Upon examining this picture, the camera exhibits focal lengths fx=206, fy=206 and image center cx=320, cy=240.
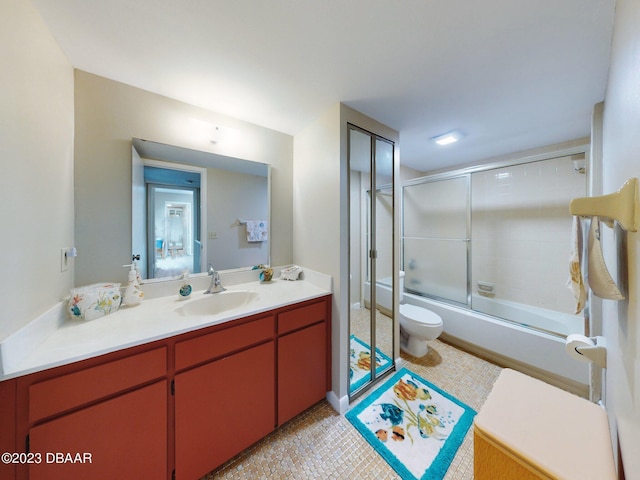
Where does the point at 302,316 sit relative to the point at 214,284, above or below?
below

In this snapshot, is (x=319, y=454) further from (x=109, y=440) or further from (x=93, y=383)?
(x=93, y=383)

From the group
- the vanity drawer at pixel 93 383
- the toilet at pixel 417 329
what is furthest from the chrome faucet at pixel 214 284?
the toilet at pixel 417 329

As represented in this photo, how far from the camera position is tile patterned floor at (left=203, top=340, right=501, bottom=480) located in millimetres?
1155

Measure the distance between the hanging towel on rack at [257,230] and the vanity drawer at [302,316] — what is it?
2.60 feet

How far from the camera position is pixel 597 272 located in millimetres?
599

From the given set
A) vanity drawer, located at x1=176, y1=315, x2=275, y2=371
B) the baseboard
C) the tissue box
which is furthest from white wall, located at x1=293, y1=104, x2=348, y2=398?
the tissue box

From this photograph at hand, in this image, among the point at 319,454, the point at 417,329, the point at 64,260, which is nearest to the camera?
the point at 64,260

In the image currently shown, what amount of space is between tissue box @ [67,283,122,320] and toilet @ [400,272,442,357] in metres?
2.36

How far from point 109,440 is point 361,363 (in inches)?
66.1

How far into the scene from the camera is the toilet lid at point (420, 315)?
2074 mm

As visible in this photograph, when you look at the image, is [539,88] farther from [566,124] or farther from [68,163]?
[68,163]

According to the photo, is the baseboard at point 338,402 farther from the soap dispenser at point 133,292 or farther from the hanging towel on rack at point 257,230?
the soap dispenser at point 133,292

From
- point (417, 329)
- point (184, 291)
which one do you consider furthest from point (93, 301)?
point (417, 329)

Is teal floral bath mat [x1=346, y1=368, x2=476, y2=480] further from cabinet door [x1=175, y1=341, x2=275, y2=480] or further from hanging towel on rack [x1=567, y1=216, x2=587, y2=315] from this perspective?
hanging towel on rack [x1=567, y1=216, x2=587, y2=315]
